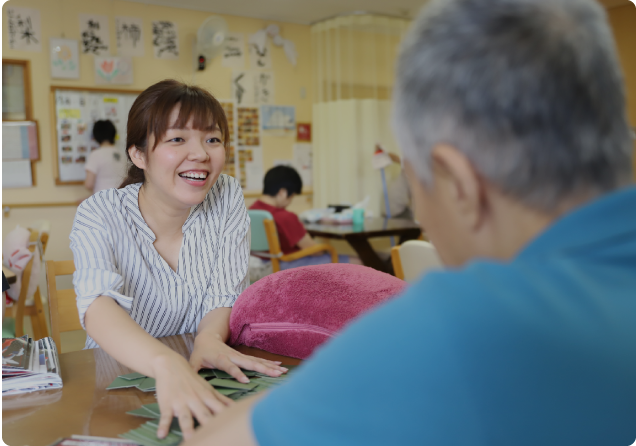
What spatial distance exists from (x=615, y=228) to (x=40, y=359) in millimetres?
975

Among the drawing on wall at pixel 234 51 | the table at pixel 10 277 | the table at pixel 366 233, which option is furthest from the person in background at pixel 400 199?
the table at pixel 10 277

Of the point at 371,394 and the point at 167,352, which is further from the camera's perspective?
the point at 167,352

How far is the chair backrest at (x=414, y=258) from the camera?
85.7 inches

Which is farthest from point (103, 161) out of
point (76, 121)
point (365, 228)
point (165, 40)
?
point (365, 228)

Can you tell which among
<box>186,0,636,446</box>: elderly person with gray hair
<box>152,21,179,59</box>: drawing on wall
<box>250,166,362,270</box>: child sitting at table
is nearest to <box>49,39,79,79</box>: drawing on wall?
<box>152,21,179,59</box>: drawing on wall

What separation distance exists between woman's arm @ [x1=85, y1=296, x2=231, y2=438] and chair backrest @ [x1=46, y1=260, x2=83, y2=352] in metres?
0.47

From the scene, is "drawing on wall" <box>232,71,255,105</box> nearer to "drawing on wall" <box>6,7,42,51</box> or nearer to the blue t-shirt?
"drawing on wall" <box>6,7,42,51</box>

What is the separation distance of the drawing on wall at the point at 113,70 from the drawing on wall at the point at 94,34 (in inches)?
3.3

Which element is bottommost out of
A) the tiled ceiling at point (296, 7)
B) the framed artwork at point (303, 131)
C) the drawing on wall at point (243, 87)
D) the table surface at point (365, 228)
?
the table surface at point (365, 228)

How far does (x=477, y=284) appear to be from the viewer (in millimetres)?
386

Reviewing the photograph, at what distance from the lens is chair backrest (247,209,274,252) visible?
3.71 metres

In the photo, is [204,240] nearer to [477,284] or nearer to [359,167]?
[477,284]

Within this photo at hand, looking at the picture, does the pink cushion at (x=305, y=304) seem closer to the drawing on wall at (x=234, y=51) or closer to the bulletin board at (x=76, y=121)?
the bulletin board at (x=76, y=121)

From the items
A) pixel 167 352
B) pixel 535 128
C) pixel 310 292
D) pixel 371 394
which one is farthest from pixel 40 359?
pixel 535 128
